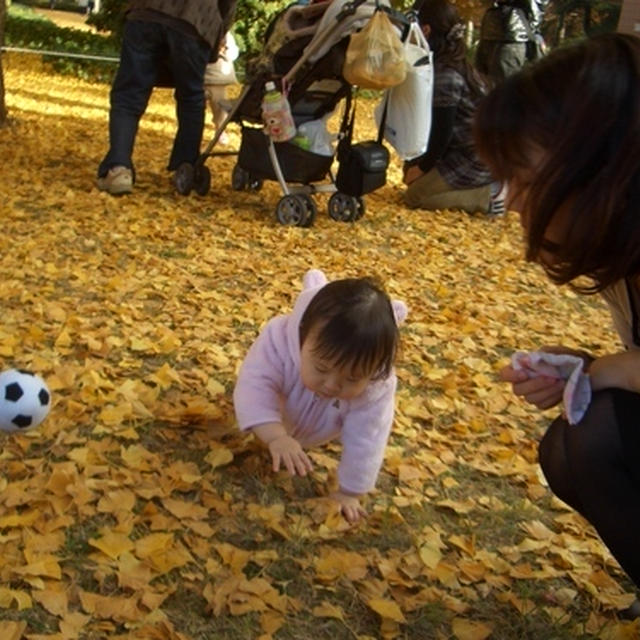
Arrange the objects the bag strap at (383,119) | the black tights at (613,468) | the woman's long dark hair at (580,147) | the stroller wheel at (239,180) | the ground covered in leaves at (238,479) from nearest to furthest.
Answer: the woman's long dark hair at (580,147) → the black tights at (613,468) → the ground covered in leaves at (238,479) → the bag strap at (383,119) → the stroller wheel at (239,180)

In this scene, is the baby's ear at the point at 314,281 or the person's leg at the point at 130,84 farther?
the person's leg at the point at 130,84

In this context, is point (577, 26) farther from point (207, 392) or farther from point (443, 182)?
point (207, 392)

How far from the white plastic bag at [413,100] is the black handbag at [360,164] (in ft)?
0.36

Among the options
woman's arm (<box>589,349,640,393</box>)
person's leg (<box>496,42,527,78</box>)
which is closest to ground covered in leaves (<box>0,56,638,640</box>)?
woman's arm (<box>589,349,640,393</box>)


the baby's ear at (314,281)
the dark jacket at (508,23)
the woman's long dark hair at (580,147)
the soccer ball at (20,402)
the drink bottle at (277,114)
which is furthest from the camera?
the dark jacket at (508,23)

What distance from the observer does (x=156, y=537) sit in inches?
77.6

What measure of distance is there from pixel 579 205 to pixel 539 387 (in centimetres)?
60

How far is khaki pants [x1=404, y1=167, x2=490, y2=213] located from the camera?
19.9 feet

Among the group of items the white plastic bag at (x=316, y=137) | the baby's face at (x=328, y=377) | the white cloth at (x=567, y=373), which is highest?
the white cloth at (x=567, y=373)

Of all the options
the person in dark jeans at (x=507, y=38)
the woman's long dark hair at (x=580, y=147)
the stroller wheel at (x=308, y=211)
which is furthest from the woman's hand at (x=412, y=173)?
the woman's long dark hair at (x=580, y=147)

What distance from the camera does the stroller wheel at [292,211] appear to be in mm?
5098

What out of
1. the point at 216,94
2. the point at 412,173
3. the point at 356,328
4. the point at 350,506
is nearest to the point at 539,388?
the point at 356,328

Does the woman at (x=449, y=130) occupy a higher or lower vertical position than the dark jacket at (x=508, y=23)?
lower

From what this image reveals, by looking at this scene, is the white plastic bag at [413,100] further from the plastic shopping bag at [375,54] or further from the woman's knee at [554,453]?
Result: the woman's knee at [554,453]
